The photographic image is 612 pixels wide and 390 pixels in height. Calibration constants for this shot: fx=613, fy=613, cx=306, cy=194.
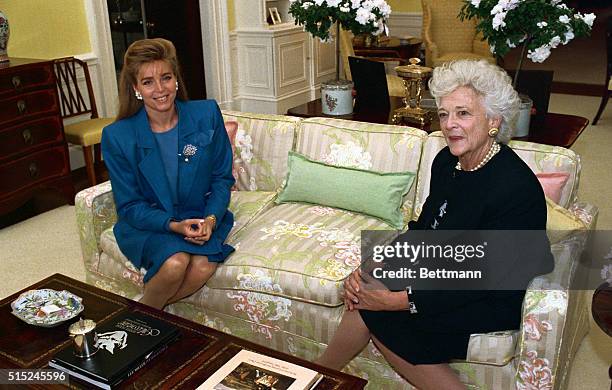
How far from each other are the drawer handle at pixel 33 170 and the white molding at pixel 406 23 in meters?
5.09

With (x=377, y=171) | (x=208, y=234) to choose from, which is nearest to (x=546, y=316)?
(x=377, y=171)

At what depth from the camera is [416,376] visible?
6.24ft

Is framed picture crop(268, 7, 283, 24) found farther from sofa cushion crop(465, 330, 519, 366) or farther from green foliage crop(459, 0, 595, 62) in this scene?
sofa cushion crop(465, 330, 519, 366)

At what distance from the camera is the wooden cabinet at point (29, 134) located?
3.75m

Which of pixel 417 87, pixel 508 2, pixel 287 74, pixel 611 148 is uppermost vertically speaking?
pixel 508 2

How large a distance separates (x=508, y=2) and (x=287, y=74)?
392 cm

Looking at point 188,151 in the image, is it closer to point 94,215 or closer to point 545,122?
point 94,215

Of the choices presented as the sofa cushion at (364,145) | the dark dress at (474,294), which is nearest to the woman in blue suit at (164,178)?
the sofa cushion at (364,145)

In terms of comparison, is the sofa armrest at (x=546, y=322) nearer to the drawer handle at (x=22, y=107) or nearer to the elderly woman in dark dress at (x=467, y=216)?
the elderly woman in dark dress at (x=467, y=216)

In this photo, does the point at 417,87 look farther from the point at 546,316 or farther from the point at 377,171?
the point at 546,316

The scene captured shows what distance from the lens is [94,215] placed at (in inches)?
104

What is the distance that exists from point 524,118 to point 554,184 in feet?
2.12

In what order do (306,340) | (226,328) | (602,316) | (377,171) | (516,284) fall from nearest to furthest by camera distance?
(602,316)
(516,284)
(306,340)
(226,328)
(377,171)

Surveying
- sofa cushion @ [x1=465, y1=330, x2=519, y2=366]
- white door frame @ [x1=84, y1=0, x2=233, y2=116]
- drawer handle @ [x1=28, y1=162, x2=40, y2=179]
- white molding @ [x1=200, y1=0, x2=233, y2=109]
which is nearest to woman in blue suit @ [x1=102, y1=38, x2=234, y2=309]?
sofa cushion @ [x1=465, y1=330, x2=519, y2=366]
